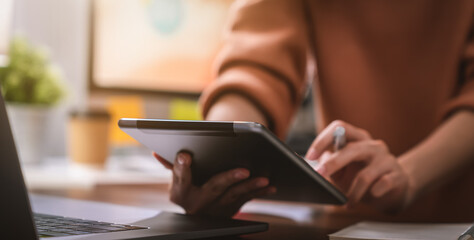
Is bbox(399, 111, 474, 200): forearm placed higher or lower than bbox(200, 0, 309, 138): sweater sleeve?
lower

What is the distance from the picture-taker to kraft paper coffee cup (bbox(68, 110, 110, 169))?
4.17ft

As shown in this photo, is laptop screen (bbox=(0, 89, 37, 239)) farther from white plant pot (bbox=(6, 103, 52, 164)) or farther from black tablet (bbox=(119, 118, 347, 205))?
white plant pot (bbox=(6, 103, 52, 164))

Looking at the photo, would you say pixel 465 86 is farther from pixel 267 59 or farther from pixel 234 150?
pixel 234 150

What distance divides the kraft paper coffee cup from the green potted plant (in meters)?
0.07

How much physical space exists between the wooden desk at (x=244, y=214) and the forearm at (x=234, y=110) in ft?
0.44

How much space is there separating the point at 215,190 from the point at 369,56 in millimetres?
483

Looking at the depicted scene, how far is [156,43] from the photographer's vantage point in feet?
4.40

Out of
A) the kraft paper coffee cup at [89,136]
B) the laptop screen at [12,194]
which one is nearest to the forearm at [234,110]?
the laptop screen at [12,194]

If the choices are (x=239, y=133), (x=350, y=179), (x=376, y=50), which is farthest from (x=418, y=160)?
(x=239, y=133)

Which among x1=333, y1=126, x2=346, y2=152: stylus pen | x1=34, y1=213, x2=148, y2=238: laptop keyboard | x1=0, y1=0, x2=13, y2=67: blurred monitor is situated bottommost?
x1=34, y1=213, x2=148, y2=238: laptop keyboard

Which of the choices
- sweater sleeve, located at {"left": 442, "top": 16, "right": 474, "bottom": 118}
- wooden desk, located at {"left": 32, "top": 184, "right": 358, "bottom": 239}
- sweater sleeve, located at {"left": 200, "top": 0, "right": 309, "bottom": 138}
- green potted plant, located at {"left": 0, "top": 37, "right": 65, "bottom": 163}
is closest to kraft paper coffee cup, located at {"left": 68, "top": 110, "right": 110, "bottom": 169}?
green potted plant, located at {"left": 0, "top": 37, "right": 65, "bottom": 163}

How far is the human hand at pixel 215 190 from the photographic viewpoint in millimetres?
457

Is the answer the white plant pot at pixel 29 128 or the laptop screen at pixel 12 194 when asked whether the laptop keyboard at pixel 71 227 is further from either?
the white plant pot at pixel 29 128

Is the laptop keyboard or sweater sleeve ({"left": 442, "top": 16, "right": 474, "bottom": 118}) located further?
sweater sleeve ({"left": 442, "top": 16, "right": 474, "bottom": 118})
